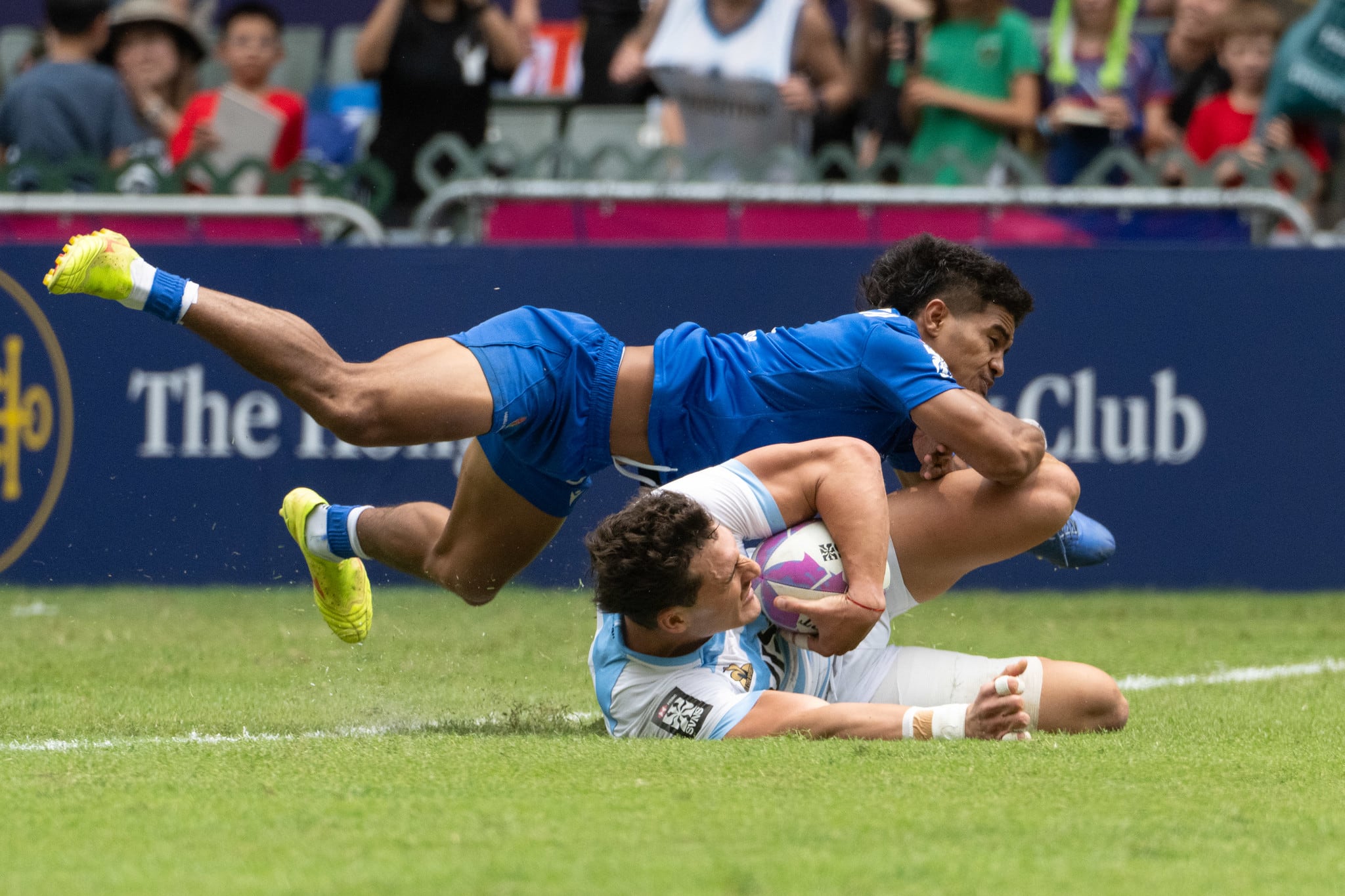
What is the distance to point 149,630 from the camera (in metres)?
7.32

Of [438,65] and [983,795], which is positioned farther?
[438,65]

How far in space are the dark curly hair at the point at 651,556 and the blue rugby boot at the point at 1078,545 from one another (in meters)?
1.48

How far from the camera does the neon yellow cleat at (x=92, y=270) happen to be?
466cm

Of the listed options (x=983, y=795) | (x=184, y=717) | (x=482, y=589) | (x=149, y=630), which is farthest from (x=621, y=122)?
(x=983, y=795)

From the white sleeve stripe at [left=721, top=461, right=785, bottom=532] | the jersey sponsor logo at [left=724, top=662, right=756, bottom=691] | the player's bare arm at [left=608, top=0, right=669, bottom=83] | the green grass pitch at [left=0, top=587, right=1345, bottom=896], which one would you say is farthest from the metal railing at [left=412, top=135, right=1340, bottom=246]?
the jersey sponsor logo at [left=724, top=662, right=756, bottom=691]

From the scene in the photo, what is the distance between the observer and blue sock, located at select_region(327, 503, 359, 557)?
231 inches

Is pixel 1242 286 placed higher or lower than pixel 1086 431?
higher

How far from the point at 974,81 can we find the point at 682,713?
551cm

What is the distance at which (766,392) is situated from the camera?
5.13 m

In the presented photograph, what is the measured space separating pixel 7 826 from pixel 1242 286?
652 cm

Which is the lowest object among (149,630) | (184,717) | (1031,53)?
(149,630)

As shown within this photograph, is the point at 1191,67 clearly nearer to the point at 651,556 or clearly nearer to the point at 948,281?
the point at 948,281

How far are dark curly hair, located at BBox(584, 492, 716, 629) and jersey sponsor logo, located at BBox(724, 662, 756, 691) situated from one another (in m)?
0.34

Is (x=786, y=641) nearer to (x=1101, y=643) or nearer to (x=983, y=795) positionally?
(x=983, y=795)
